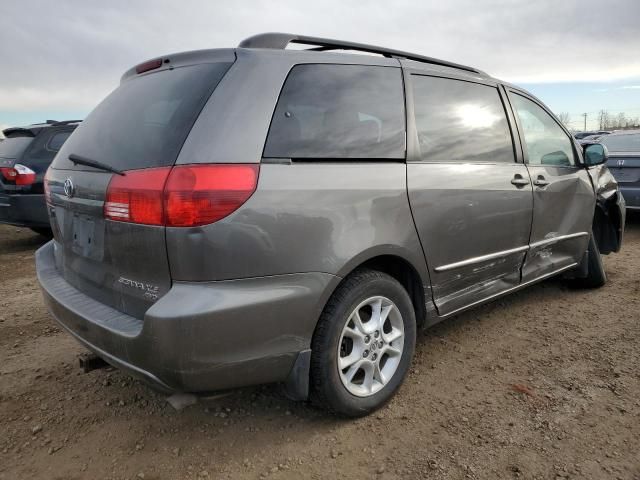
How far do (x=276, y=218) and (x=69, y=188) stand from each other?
1050 millimetres

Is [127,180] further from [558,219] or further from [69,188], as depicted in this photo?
[558,219]

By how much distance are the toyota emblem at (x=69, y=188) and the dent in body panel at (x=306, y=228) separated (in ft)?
2.42

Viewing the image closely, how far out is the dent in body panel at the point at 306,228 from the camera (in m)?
1.77

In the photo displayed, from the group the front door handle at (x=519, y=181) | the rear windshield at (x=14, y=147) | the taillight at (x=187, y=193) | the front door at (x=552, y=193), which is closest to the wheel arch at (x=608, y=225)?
the front door at (x=552, y=193)

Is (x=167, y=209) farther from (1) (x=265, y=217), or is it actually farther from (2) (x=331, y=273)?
(2) (x=331, y=273)

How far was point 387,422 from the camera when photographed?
2.33 metres

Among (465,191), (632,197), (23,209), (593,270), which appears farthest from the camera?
(632,197)

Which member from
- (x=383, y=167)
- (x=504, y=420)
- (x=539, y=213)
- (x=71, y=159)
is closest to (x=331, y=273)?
(x=383, y=167)

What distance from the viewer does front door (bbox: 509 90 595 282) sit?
3330 millimetres

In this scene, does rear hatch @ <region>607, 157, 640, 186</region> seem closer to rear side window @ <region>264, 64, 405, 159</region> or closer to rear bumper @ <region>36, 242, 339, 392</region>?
rear side window @ <region>264, 64, 405, 159</region>

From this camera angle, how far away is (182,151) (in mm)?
1818

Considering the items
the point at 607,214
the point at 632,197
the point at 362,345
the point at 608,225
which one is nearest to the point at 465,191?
the point at 362,345

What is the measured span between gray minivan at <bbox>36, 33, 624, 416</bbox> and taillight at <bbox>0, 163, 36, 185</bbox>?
4176 mm

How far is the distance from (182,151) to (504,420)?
1933 millimetres
